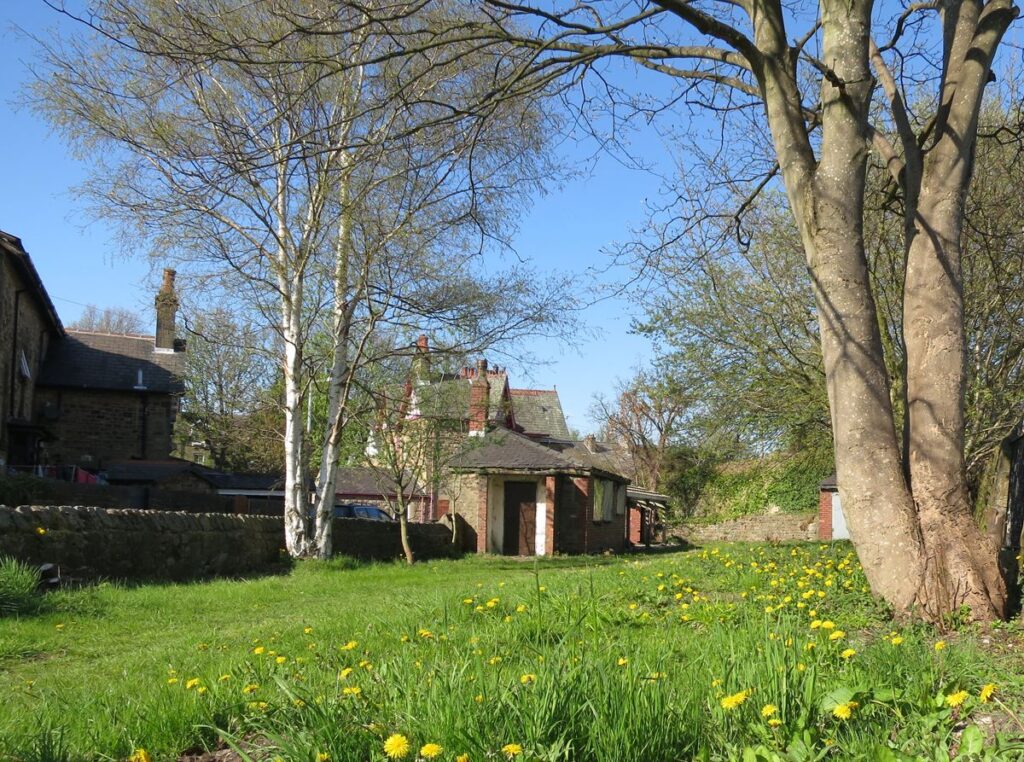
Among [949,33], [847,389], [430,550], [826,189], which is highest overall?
[949,33]

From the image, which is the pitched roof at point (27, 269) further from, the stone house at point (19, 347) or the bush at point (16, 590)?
the bush at point (16, 590)

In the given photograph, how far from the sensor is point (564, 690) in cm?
327

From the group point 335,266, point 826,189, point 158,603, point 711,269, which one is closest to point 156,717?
point 826,189

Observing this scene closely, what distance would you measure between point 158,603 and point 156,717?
7671mm

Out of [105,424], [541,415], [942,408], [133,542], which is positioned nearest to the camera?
[942,408]

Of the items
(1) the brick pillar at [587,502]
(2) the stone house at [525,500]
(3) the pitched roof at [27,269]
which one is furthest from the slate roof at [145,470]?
(1) the brick pillar at [587,502]

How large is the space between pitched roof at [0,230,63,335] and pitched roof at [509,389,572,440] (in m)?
27.4

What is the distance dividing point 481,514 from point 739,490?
17.0 m

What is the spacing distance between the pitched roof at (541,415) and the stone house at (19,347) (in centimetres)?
2743

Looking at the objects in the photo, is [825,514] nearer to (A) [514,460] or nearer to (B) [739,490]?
(B) [739,490]

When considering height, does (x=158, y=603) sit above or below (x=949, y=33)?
below

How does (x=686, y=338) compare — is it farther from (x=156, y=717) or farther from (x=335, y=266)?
(x=156, y=717)

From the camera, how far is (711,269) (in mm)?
15633

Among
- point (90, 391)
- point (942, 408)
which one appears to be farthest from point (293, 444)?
point (90, 391)
